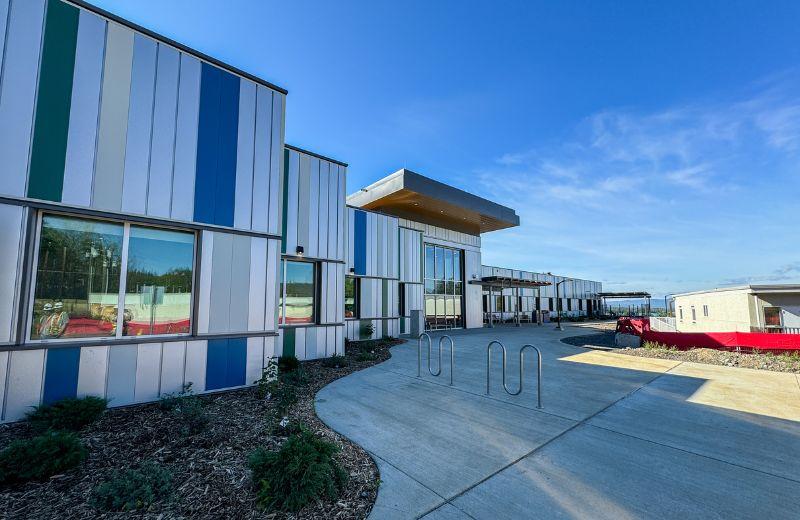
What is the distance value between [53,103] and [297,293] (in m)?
6.05

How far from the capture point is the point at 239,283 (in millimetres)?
6387

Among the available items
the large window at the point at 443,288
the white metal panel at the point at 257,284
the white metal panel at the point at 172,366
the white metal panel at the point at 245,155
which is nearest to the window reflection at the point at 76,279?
the white metal panel at the point at 172,366

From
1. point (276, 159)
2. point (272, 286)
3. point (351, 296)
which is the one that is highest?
point (276, 159)

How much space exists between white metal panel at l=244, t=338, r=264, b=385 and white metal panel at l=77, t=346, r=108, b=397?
203cm

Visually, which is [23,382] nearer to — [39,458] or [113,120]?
[39,458]

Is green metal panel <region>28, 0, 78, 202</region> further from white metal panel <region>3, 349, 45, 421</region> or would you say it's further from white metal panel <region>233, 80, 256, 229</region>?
white metal panel <region>233, 80, 256, 229</region>

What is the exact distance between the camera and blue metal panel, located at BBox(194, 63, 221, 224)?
19.7 ft

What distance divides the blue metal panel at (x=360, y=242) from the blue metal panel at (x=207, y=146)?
792 centimetres

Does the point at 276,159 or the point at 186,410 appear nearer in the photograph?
the point at 186,410

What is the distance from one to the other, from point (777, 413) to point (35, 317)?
1091cm

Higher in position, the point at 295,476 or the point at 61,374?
the point at 61,374

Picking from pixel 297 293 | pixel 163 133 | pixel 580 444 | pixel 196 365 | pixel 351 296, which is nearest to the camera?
pixel 580 444

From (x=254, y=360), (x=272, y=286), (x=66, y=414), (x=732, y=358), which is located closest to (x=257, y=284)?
(x=272, y=286)

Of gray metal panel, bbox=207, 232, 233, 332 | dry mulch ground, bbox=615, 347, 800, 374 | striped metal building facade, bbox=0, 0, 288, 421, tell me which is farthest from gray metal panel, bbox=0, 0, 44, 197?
dry mulch ground, bbox=615, 347, 800, 374
